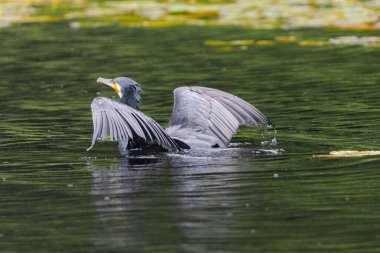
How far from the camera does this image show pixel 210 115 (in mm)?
11148

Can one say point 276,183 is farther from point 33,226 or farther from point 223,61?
point 223,61

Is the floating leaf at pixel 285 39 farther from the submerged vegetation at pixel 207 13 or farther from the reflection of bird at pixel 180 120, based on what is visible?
the reflection of bird at pixel 180 120

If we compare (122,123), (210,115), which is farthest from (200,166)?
(210,115)

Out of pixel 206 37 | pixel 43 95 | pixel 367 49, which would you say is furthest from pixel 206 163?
pixel 206 37

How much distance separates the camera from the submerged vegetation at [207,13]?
2211 cm

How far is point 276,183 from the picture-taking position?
345 inches

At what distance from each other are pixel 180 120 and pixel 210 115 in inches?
13.4

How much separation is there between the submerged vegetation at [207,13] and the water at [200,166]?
10.2 feet

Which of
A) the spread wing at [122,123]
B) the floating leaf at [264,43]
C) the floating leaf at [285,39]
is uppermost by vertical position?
the spread wing at [122,123]

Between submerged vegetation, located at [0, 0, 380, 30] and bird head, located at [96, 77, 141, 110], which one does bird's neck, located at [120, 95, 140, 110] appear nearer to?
bird head, located at [96, 77, 141, 110]

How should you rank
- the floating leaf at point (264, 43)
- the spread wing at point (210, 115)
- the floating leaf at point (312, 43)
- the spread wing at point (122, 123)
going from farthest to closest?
1. the floating leaf at point (264, 43)
2. the floating leaf at point (312, 43)
3. the spread wing at point (210, 115)
4. the spread wing at point (122, 123)

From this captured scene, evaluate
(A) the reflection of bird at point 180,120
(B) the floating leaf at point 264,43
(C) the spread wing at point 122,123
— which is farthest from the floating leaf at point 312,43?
(C) the spread wing at point 122,123

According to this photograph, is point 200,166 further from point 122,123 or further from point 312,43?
point 312,43

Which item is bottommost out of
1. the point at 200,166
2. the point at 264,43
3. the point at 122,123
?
the point at 200,166
